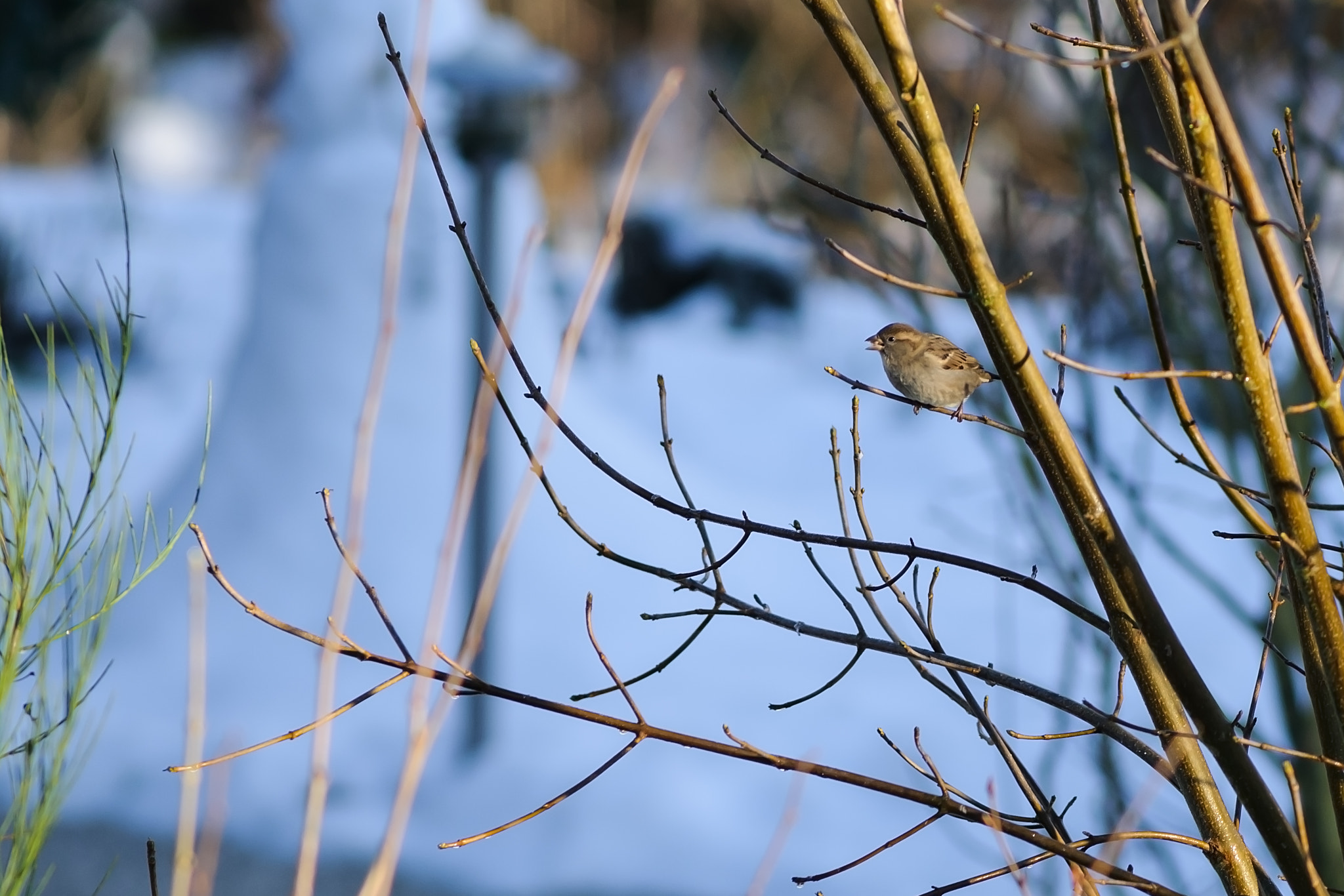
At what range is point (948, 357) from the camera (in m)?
2.67

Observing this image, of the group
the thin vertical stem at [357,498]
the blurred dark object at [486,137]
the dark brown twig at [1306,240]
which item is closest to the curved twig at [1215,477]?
the dark brown twig at [1306,240]

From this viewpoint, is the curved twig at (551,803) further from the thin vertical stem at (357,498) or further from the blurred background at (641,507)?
the blurred background at (641,507)

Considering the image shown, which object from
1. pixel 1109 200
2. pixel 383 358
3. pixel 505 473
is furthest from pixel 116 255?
pixel 383 358

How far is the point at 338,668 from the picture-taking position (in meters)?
5.09

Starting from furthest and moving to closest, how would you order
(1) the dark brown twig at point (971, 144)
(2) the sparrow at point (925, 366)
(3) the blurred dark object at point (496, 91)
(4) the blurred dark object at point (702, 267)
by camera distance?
(4) the blurred dark object at point (702, 267) → (3) the blurred dark object at point (496, 91) → (2) the sparrow at point (925, 366) → (1) the dark brown twig at point (971, 144)

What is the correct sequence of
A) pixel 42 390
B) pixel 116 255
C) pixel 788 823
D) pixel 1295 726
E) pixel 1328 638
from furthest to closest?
1. pixel 116 255
2. pixel 42 390
3. pixel 1295 726
4. pixel 788 823
5. pixel 1328 638

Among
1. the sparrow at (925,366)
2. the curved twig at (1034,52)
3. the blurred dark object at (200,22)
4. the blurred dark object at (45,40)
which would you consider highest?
the blurred dark object at (200,22)

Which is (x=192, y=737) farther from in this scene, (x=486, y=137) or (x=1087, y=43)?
(x=486, y=137)

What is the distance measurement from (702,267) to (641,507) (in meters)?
4.28

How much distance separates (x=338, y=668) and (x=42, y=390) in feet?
20.2

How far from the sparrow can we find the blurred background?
0.28 metres

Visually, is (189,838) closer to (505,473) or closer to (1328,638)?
(1328,638)

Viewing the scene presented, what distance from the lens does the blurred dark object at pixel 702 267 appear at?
10.1 meters

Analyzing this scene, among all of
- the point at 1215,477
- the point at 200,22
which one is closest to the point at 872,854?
the point at 1215,477
